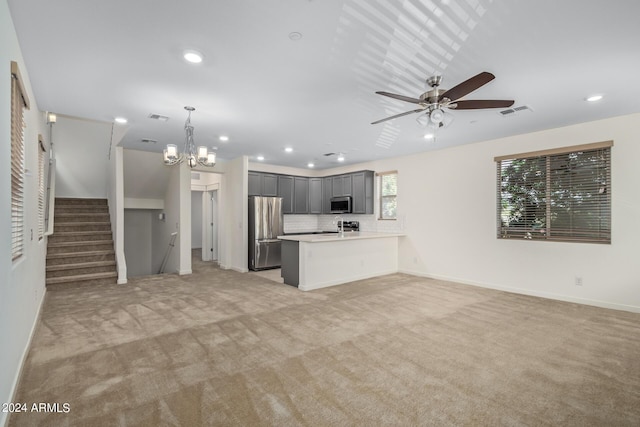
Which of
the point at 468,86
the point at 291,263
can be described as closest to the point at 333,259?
the point at 291,263

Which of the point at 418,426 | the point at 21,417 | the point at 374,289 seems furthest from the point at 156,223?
the point at 418,426

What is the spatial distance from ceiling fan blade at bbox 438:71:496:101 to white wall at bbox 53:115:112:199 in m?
6.19

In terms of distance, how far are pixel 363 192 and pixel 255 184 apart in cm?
266

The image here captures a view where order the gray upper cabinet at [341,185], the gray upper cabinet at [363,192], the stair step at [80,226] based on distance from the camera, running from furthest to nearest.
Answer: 1. the gray upper cabinet at [341,185]
2. the gray upper cabinet at [363,192]
3. the stair step at [80,226]

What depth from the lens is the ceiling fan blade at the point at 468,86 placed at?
2.19m

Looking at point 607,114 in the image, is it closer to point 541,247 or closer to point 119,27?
point 541,247

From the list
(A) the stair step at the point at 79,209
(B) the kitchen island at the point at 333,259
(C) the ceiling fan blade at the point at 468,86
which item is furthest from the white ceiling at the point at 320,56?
(A) the stair step at the point at 79,209

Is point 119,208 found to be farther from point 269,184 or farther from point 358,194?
point 358,194

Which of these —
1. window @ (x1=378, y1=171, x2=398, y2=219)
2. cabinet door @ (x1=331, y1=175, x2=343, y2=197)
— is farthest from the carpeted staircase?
window @ (x1=378, y1=171, x2=398, y2=219)

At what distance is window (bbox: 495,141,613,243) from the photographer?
4309 mm

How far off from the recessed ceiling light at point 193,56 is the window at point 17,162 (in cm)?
116

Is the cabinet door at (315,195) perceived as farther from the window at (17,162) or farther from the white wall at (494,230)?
the window at (17,162)

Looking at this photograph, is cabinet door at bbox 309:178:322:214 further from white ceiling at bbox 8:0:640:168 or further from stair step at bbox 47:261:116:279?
stair step at bbox 47:261:116:279

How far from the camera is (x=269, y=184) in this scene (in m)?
7.71
